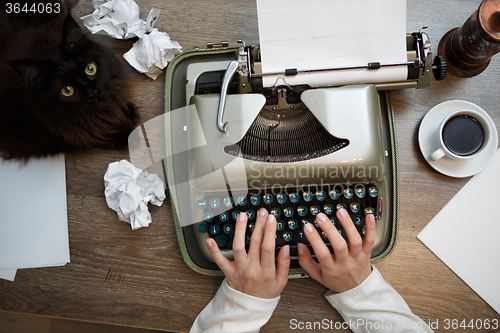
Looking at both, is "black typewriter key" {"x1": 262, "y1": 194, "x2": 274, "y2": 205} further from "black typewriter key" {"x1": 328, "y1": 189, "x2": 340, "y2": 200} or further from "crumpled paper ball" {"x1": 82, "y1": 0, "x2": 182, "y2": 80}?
"crumpled paper ball" {"x1": 82, "y1": 0, "x2": 182, "y2": 80}

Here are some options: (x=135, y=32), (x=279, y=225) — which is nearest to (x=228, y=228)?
(x=279, y=225)

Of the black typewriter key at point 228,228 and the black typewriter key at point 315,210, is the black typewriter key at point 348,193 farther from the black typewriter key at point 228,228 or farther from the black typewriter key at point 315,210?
the black typewriter key at point 228,228

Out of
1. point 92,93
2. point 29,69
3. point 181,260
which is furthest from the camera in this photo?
point 181,260

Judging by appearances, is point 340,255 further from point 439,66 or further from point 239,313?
point 439,66

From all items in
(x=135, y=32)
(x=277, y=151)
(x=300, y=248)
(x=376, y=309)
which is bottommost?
(x=376, y=309)

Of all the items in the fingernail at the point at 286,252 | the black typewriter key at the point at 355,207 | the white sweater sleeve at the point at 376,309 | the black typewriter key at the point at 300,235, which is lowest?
the white sweater sleeve at the point at 376,309

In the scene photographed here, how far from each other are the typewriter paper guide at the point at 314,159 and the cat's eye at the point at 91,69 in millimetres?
336

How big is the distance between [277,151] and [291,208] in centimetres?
17

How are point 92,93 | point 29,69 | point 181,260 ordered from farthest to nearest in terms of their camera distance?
1. point 181,260
2. point 92,93
3. point 29,69

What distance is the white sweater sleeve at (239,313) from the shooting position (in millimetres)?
864

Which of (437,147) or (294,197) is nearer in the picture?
(294,197)

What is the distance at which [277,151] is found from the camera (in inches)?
32.9

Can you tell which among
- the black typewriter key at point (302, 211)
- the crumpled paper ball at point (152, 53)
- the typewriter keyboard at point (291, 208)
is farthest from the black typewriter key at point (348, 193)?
the crumpled paper ball at point (152, 53)

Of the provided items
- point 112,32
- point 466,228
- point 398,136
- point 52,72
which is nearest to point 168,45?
point 112,32
